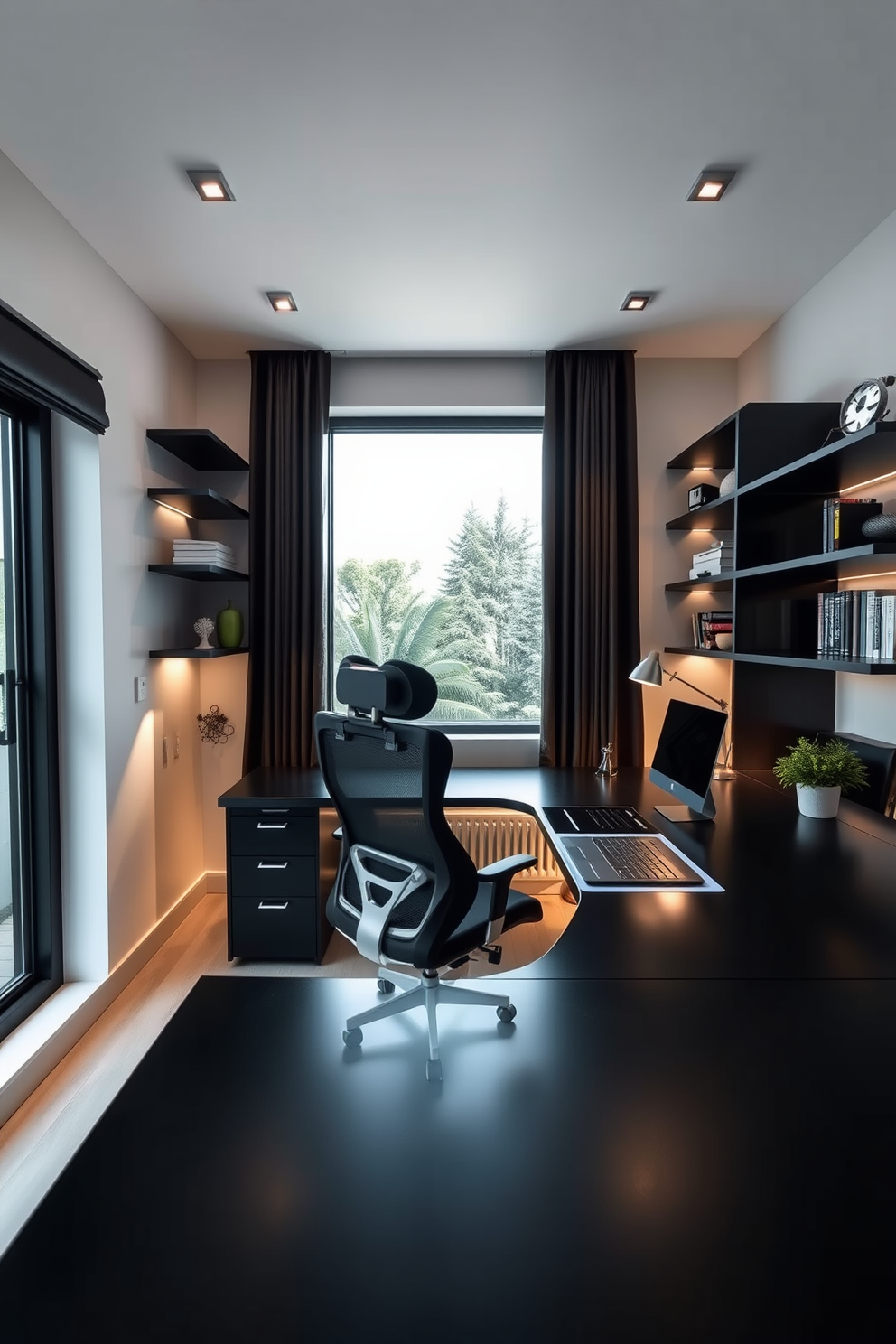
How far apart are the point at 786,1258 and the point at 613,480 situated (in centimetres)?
322

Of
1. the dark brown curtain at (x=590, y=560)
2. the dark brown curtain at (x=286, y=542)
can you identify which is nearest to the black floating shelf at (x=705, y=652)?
the dark brown curtain at (x=590, y=560)

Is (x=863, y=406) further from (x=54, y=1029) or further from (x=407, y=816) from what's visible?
(x=54, y=1029)

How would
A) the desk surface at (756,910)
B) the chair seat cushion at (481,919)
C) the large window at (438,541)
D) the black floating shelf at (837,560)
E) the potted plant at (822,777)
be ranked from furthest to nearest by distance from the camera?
the large window at (438,541), the potted plant at (822,777), the black floating shelf at (837,560), the chair seat cushion at (481,919), the desk surface at (756,910)

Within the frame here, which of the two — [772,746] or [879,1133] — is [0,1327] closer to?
[879,1133]

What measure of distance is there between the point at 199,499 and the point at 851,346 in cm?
262

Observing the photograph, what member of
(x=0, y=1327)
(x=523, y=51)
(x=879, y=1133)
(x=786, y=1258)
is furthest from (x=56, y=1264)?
(x=523, y=51)

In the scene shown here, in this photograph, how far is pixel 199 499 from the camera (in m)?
3.11

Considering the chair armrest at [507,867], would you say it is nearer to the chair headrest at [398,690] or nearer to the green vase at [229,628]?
the chair headrest at [398,690]

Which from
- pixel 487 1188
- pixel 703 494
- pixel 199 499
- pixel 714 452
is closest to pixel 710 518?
pixel 703 494

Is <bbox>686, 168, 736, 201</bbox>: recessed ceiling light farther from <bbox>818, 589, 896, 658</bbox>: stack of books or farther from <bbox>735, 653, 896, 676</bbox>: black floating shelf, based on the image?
<bbox>735, 653, 896, 676</bbox>: black floating shelf

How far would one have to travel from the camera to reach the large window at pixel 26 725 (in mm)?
2357

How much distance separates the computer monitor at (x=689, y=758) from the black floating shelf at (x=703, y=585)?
722 millimetres

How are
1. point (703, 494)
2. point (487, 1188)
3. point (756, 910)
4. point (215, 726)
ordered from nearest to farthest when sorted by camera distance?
point (487, 1188) → point (756, 910) → point (703, 494) → point (215, 726)

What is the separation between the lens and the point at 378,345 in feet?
11.2
